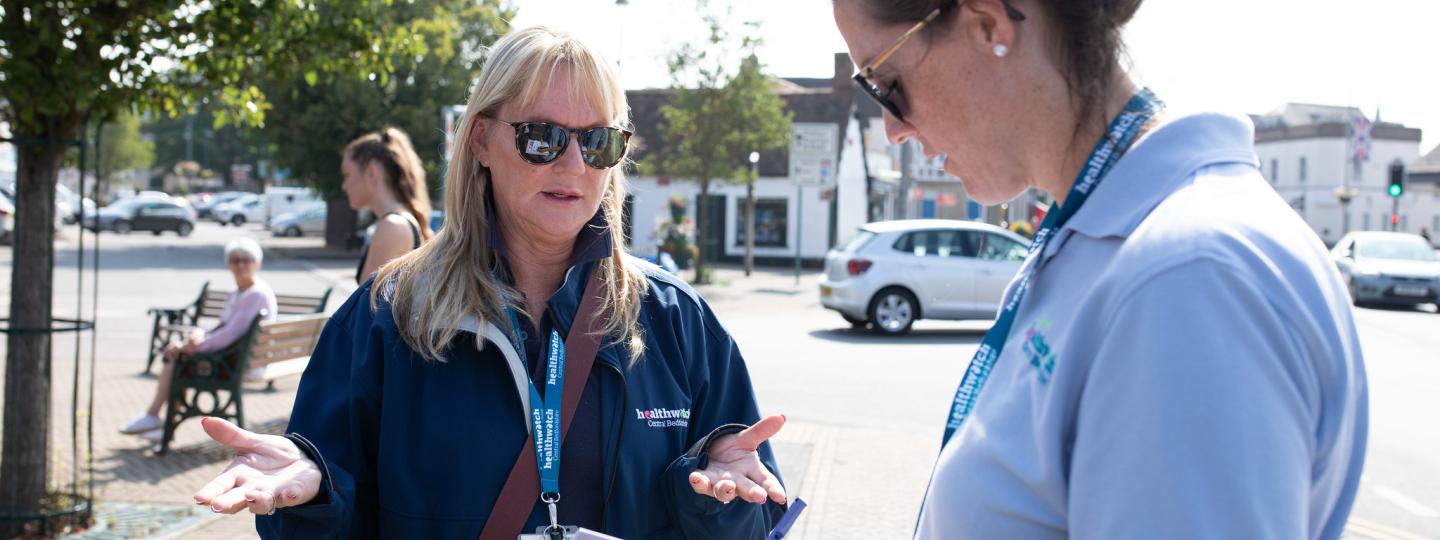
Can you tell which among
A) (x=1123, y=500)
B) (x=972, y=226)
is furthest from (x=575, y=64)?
(x=972, y=226)

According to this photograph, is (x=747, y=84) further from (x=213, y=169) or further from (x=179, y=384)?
(x=213, y=169)

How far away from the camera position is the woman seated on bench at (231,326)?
829 cm

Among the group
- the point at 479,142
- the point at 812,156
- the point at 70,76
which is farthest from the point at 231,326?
the point at 812,156

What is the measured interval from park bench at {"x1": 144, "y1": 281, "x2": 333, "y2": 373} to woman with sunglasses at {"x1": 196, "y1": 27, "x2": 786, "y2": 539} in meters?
9.22

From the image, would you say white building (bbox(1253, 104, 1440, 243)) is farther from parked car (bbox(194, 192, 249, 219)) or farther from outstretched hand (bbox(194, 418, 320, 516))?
outstretched hand (bbox(194, 418, 320, 516))

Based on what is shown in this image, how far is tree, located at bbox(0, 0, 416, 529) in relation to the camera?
17.4 ft

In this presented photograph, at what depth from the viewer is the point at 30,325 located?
5.66 m

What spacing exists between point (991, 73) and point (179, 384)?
7.80m

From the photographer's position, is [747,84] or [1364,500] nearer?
[1364,500]

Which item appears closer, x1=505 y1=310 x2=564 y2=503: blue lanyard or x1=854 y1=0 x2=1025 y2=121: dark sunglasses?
x1=854 y1=0 x2=1025 y2=121: dark sunglasses

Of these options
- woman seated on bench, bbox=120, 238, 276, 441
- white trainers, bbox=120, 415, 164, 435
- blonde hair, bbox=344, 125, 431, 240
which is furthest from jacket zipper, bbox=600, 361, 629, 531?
white trainers, bbox=120, 415, 164, 435

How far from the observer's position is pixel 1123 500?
107 cm

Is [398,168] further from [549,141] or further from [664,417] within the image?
[664,417]

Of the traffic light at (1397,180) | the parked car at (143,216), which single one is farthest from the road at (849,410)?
the parked car at (143,216)
